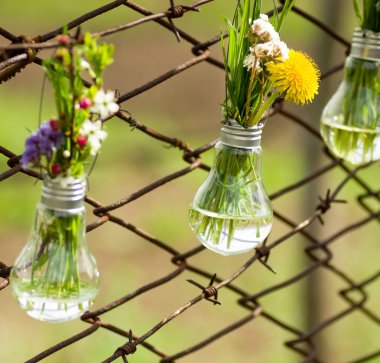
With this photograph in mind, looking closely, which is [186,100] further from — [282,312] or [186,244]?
[282,312]

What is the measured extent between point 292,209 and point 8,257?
1174 millimetres

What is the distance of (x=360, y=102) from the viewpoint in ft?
3.20

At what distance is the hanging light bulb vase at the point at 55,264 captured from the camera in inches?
27.1

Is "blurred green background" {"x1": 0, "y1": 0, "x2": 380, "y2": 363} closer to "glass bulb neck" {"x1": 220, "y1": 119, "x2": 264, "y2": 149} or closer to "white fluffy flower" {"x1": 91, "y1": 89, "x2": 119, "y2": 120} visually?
"glass bulb neck" {"x1": 220, "y1": 119, "x2": 264, "y2": 149}

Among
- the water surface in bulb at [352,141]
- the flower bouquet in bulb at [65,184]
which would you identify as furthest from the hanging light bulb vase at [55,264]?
the water surface in bulb at [352,141]

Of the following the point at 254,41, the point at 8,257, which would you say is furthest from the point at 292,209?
the point at 254,41

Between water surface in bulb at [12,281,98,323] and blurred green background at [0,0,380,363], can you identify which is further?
blurred green background at [0,0,380,363]

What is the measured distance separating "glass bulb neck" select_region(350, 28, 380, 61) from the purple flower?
451 mm

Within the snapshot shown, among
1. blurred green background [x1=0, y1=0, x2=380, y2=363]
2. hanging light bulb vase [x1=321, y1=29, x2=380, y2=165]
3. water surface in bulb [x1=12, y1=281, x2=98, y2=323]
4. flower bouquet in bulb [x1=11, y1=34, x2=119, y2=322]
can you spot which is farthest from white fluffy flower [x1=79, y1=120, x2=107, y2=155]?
blurred green background [x1=0, y1=0, x2=380, y2=363]

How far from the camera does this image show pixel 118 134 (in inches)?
145

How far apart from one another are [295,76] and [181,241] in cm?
229

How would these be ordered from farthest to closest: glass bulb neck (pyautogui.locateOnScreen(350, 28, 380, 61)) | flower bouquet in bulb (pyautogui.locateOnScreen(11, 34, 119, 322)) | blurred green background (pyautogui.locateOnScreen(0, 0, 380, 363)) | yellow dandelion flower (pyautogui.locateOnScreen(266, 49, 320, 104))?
blurred green background (pyautogui.locateOnScreen(0, 0, 380, 363)) → glass bulb neck (pyautogui.locateOnScreen(350, 28, 380, 61)) → yellow dandelion flower (pyautogui.locateOnScreen(266, 49, 320, 104)) → flower bouquet in bulb (pyautogui.locateOnScreen(11, 34, 119, 322))

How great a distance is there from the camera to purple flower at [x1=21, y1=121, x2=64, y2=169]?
65 cm

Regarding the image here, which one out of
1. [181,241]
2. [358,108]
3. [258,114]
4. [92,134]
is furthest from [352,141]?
[181,241]
